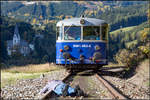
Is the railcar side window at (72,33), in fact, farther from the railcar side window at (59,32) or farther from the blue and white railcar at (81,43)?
the railcar side window at (59,32)

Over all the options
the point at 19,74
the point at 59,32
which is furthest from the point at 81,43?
the point at 19,74

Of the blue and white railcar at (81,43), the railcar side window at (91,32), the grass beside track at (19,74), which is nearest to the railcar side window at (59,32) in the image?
the blue and white railcar at (81,43)

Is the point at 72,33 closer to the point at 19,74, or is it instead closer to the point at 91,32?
the point at 91,32

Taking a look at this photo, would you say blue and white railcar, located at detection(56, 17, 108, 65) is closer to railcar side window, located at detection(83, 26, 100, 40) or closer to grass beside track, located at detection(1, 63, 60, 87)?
railcar side window, located at detection(83, 26, 100, 40)

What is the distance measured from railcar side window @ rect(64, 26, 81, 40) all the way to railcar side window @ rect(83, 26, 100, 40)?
29cm

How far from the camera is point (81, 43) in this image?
1372 cm

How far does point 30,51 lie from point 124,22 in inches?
2230

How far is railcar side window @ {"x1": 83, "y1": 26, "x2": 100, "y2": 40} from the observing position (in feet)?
45.1

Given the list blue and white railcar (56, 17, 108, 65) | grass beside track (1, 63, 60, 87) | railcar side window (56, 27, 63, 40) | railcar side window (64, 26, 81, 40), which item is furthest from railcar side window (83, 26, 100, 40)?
grass beside track (1, 63, 60, 87)

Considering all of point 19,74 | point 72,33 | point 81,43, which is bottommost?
point 19,74

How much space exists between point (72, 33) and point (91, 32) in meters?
0.91

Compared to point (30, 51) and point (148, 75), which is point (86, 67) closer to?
point (148, 75)

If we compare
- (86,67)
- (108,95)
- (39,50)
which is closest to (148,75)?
(86,67)

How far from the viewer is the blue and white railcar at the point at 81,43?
13.7 metres
